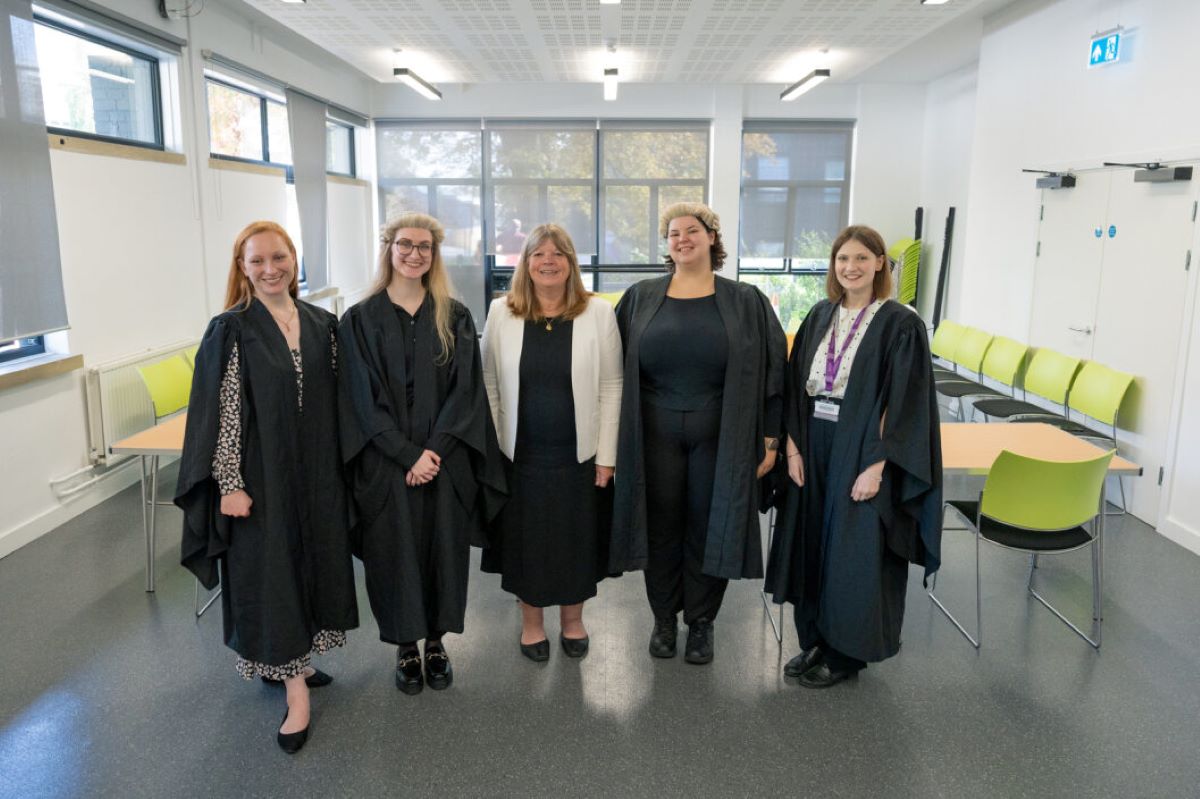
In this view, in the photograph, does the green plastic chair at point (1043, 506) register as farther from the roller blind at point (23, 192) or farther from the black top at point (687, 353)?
the roller blind at point (23, 192)

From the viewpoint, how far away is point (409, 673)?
2.72 meters

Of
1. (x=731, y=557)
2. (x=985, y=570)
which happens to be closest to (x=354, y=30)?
(x=731, y=557)

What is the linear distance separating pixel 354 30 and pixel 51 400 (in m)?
3.41

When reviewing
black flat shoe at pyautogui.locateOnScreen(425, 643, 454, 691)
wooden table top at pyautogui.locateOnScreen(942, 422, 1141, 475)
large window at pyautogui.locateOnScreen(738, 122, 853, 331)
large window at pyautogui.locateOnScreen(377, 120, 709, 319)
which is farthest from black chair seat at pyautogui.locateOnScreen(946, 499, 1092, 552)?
large window at pyautogui.locateOnScreen(377, 120, 709, 319)

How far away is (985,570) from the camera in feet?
12.5

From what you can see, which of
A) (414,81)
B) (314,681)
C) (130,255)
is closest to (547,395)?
(314,681)

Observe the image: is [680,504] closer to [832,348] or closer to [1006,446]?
[832,348]

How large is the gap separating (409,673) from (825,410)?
1.67m

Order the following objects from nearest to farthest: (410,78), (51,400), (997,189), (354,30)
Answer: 1. (51,400)
2. (354,30)
3. (997,189)
4. (410,78)

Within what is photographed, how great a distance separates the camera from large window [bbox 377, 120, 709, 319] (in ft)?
31.9

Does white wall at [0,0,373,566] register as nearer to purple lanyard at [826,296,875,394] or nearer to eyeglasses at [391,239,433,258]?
eyeglasses at [391,239,433,258]

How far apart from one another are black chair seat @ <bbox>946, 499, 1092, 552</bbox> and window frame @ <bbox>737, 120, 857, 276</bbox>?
7.05 meters

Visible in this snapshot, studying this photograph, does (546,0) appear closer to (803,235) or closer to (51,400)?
(51,400)

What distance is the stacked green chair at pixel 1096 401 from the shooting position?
4520 millimetres
